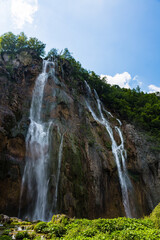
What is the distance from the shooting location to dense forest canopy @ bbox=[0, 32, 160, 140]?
26.8 m

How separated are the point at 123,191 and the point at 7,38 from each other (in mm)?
25576

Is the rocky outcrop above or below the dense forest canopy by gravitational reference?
below

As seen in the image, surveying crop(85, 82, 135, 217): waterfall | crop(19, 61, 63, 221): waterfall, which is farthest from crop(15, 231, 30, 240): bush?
crop(85, 82, 135, 217): waterfall

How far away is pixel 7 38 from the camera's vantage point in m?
26.5

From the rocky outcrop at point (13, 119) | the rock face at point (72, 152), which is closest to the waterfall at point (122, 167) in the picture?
the rock face at point (72, 152)

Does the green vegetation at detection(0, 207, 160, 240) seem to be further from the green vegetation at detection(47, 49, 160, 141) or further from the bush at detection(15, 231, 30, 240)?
the green vegetation at detection(47, 49, 160, 141)

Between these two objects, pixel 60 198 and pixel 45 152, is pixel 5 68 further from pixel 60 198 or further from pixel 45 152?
pixel 60 198

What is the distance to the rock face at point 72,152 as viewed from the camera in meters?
13.7

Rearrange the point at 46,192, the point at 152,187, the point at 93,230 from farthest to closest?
the point at 152,187
the point at 46,192
the point at 93,230

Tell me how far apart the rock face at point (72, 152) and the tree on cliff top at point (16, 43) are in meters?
2.75

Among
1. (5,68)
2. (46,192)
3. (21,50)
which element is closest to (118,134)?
(46,192)

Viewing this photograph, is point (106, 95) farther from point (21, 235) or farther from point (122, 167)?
point (21, 235)

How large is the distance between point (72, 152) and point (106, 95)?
1774 centimetres

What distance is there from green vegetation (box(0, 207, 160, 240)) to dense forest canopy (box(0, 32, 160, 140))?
66.8ft
